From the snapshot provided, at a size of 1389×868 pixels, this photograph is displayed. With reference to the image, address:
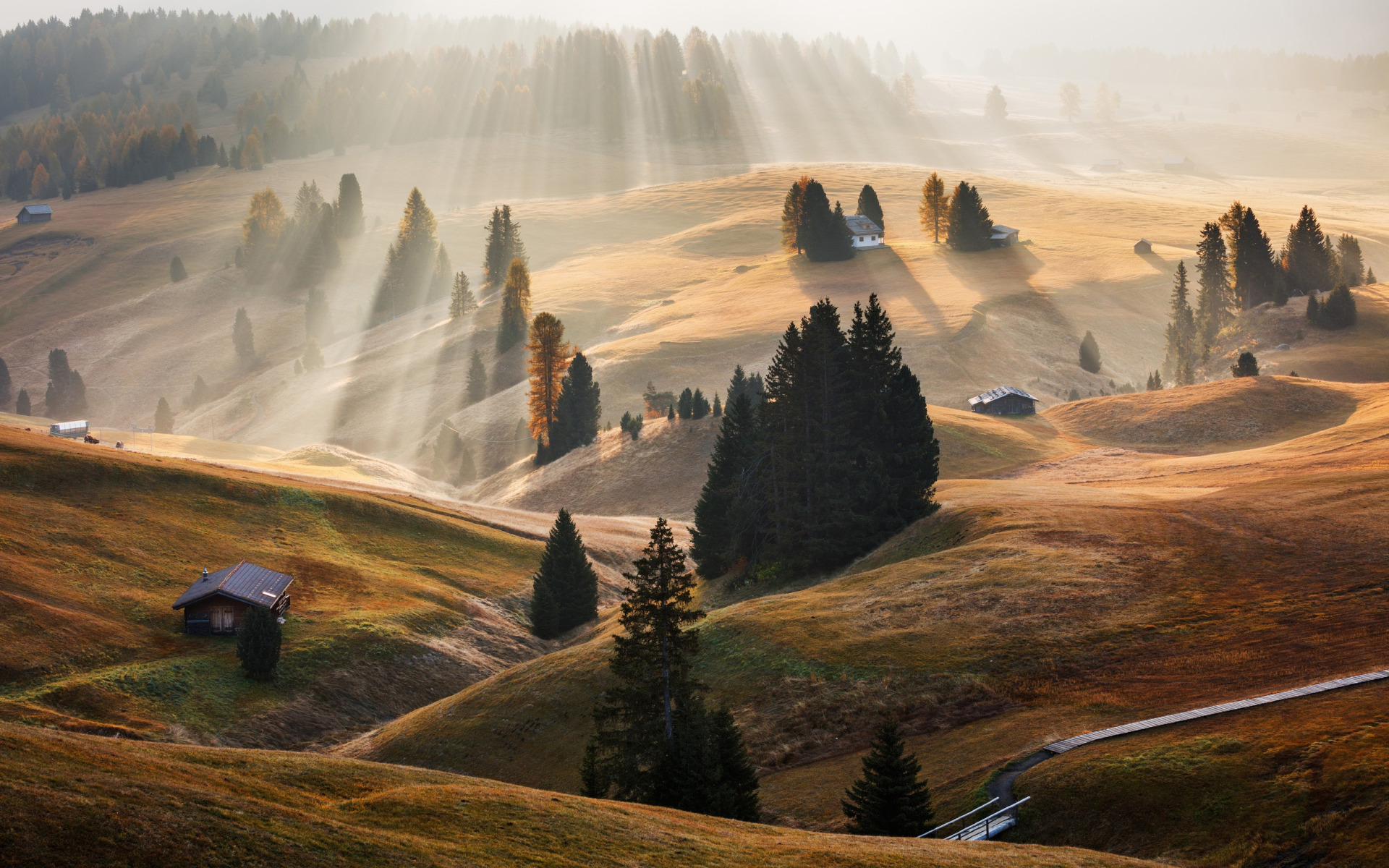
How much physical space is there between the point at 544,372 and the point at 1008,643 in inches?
3266

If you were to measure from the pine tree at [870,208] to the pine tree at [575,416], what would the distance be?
76445 millimetres

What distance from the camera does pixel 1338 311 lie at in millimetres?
113312

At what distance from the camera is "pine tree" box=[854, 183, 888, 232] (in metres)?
168

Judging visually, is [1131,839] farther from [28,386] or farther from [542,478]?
[28,386]

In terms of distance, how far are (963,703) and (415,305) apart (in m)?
173

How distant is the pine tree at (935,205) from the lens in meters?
165

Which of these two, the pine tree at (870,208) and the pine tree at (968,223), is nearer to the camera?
the pine tree at (968,223)

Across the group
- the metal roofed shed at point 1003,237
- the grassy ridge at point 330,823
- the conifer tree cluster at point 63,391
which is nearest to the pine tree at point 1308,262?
the metal roofed shed at point 1003,237

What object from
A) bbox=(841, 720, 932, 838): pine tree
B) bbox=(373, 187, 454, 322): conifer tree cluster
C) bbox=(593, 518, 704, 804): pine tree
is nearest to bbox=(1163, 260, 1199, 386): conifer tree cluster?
bbox=(593, 518, 704, 804): pine tree

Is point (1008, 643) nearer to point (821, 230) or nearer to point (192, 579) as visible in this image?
point (192, 579)

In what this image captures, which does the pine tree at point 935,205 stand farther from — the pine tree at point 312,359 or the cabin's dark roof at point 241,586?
the cabin's dark roof at point 241,586

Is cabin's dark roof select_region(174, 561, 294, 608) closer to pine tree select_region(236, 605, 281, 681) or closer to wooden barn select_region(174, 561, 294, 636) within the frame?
wooden barn select_region(174, 561, 294, 636)

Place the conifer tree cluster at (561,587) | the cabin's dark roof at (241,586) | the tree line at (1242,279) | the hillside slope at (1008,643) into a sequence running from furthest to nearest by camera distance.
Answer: the tree line at (1242,279)
the conifer tree cluster at (561,587)
the cabin's dark roof at (241,586)
the hillside slope at (1008,643)

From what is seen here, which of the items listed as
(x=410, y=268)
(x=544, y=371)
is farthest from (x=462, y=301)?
(x=544, y=371)
